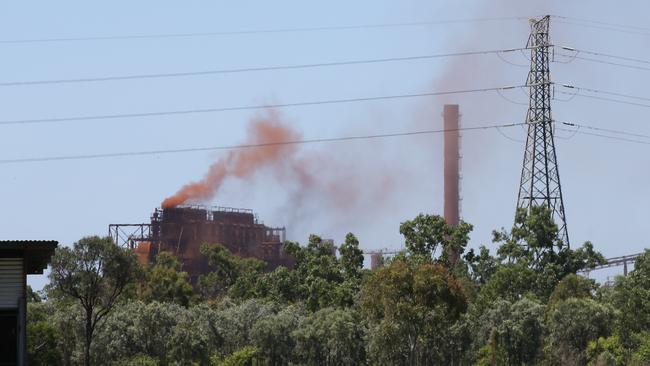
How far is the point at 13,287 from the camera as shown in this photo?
3922 centimetres

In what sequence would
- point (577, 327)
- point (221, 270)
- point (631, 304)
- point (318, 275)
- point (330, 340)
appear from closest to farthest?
point (577, 327)
point (631, 304)
point (330, 340)
point (318, 275)
point (221, 270)

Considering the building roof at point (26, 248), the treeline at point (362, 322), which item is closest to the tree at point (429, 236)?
the treeline at point (362, 322)

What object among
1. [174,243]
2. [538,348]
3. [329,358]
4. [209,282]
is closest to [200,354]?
[329,358]

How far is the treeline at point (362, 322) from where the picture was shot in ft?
251

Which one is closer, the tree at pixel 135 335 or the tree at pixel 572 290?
the tree at pixel 135 335

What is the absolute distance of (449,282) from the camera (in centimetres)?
7769

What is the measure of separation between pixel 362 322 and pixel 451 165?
74.7 meters

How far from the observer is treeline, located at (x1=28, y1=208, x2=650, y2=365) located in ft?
251

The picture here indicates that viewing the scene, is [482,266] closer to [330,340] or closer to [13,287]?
[330,340]

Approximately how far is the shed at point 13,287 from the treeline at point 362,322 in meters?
34.1

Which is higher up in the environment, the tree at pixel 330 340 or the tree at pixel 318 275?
the tree at pixel 318 275

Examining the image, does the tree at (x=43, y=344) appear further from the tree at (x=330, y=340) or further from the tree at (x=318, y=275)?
the tree at (x=318, y=275)

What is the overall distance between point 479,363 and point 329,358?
10512 millimetres

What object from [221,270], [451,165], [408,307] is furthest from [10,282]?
[451,165]
